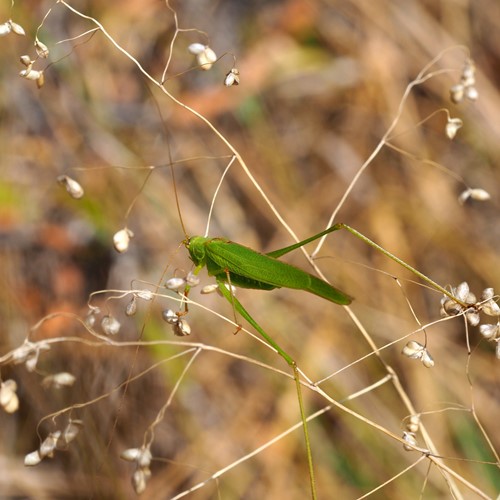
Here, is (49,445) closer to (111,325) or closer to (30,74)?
(111,325)

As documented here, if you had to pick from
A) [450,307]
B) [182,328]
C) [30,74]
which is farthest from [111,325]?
[450,307]

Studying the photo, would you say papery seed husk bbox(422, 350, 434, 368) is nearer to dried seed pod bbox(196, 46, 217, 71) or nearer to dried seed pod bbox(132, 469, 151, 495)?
dried seed pod bbox(132, 469, 151, 495)

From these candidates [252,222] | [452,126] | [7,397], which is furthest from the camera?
[252,222]

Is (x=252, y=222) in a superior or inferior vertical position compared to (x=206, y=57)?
inferior

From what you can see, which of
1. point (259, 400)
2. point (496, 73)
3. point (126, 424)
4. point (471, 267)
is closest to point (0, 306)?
point (126, 424)

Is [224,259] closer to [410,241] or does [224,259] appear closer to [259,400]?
[259,400]

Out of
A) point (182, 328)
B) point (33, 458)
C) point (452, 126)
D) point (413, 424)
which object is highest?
point (452, 126)

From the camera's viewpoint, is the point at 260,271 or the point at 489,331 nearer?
the point at 489,331
